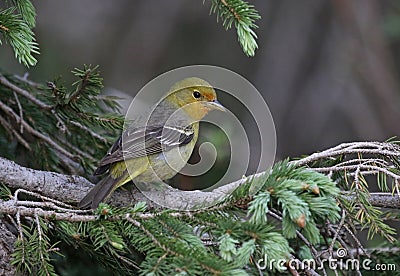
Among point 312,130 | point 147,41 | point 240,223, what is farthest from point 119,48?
point 240,223

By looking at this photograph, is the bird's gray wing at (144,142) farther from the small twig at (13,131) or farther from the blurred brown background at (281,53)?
the blurred brown background at (281,53)

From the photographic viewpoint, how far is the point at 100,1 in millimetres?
9492

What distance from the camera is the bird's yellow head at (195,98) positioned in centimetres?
447

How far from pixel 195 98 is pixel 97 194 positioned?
1668 millimetres

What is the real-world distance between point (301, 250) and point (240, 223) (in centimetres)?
92

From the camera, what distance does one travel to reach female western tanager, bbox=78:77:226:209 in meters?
3.51

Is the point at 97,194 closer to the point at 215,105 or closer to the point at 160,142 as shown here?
the point at 160,142

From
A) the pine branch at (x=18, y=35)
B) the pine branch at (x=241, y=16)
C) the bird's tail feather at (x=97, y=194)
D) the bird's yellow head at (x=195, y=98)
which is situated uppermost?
the pine branch at (x=241, y=16)

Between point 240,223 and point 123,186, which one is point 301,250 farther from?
point 123,186

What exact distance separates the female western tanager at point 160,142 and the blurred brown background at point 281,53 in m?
2.02

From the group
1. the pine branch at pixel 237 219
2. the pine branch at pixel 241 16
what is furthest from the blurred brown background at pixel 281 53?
the pine branch at pixel 237 219

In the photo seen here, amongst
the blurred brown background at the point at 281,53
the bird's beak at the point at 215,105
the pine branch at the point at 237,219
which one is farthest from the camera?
the blurred brown background at the point at 281,53

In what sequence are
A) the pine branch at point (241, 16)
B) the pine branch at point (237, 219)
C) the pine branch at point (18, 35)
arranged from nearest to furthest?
1. the pine branch at point (237, 219)
2. the pine branch at point (18, 35)
3. the pine branch at point (241, 16)

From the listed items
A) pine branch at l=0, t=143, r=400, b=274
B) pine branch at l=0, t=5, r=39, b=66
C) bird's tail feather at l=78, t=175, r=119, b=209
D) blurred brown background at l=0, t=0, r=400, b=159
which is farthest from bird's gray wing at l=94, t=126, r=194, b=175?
blurred brown background at l=0, t=0, r=400, b=159
